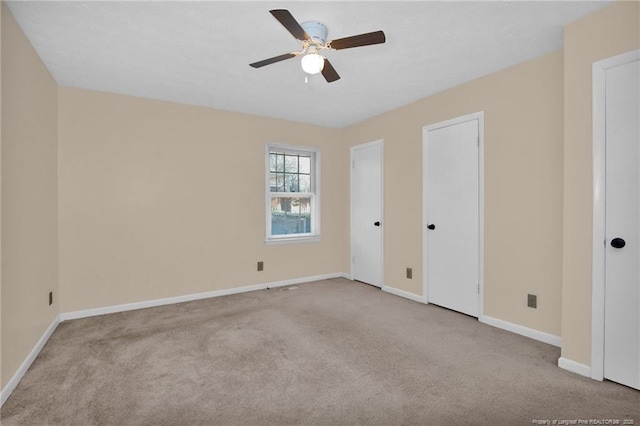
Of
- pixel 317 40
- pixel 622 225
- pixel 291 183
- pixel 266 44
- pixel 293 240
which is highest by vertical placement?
pixel 266 44

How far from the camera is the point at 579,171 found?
7.44ft

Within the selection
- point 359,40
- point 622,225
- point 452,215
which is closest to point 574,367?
point 622,225

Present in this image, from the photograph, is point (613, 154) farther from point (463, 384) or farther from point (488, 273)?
point (463, 384)

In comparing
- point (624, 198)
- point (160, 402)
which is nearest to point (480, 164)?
point (624, 198)

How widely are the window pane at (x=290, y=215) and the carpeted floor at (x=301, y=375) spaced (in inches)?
66.1

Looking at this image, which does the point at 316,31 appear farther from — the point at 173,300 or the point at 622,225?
the point at 173,300

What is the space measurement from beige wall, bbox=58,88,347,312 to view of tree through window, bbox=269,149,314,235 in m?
0.23

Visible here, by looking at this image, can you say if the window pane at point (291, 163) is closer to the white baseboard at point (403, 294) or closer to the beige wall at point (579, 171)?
the white baseboard at point (403, 294)

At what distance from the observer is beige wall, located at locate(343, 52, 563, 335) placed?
9.04 feet

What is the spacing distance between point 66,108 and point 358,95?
316 cm

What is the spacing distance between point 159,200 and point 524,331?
13.5 feet

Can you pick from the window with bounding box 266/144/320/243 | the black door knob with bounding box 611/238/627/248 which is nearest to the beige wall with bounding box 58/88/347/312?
the window with bounding box 266/144/320/243

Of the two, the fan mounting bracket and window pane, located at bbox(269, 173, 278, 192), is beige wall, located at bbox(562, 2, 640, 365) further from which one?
window pane, located at bbox(269, 173, 278, 192)

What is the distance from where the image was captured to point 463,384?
2.13 metres
